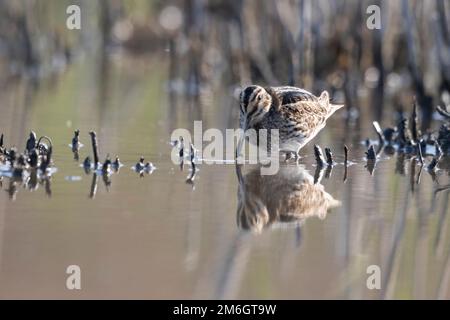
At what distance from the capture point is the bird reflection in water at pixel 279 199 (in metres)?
7.16

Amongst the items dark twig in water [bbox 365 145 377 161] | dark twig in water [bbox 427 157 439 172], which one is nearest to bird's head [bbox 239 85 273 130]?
dark twig in water [bbox 365 145 377 161]

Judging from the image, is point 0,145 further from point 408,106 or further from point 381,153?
point 408,106

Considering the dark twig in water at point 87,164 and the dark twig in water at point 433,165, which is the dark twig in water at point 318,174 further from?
the dark twig in water at point 87,164

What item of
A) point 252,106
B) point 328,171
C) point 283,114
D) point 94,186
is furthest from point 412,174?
point 94,186

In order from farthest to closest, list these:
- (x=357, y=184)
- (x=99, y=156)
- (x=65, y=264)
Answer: (x=99, y=156) → (x=357, y=184) → (x=65, y=264)

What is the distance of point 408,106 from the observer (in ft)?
47.3

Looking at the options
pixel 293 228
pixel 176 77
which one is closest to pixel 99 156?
pixel 293 228

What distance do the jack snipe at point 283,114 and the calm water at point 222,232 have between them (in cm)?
31

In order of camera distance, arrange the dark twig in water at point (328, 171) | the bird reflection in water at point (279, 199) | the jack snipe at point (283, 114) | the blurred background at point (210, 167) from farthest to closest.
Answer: the jack snipe at point (283, 114)
the dark twig in water at point (328, 171)
the bird reflection in water at point (279, 199)
the blurred background at point (210, 167)

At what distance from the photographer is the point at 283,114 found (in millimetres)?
9477

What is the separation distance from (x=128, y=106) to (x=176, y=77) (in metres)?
3.81

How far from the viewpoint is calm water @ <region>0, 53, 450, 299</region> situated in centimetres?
567

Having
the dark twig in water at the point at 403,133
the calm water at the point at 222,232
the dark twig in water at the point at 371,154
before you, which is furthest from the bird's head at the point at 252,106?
the dark twig in water at the point at 403,133

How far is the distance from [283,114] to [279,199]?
1841mm
